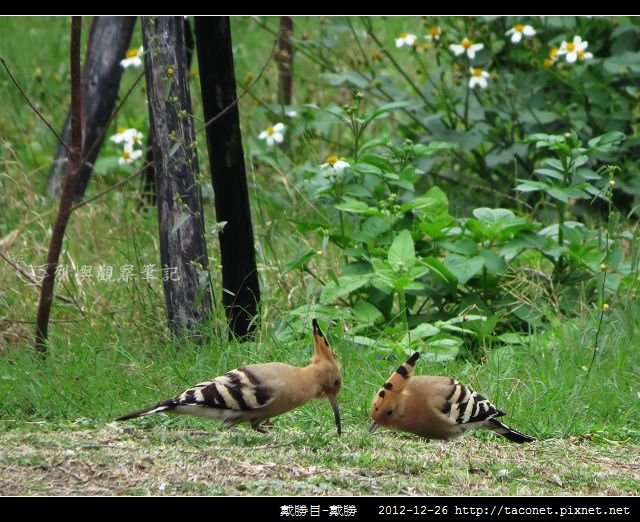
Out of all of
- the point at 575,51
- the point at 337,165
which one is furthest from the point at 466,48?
the point at 337,165

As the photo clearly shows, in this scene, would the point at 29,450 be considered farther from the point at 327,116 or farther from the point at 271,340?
the point at 327,116

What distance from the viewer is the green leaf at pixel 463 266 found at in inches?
249

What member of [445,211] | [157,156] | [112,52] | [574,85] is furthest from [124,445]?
[574,85]

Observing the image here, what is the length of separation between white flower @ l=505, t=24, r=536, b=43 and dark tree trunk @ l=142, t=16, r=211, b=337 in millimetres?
2788

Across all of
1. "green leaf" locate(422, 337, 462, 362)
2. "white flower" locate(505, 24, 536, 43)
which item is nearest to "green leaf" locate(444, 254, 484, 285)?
"green leaf" locate(422, 337, 462, 362)

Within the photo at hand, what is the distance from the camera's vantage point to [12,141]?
9695 mm

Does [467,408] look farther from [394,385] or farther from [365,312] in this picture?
[365,312]

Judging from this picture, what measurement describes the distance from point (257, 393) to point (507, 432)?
3.76ft

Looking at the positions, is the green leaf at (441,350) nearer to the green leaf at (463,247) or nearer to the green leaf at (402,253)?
the green leaf at (402,253)

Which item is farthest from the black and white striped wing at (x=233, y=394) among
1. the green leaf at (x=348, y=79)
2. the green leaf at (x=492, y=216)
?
the green leaf at (x=348, y=79)

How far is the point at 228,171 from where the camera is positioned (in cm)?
597

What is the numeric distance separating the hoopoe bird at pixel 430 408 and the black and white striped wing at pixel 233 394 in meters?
0.52

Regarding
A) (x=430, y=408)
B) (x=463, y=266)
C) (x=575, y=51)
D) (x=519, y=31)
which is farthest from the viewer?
(x=519, y=31)
